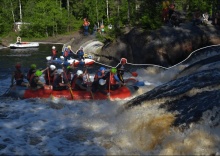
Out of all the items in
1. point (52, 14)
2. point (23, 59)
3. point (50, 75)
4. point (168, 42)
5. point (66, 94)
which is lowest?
point (23, 59)

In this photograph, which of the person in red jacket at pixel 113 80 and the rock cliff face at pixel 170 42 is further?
the rock cliff face at pixel 170 42

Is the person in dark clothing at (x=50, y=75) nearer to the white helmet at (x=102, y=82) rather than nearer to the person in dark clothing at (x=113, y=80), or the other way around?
the white helmet at (x=102, y=82)

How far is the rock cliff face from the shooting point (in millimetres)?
17438

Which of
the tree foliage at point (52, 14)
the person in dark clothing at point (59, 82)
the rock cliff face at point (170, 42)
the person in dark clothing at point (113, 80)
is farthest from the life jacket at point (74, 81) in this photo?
the tree foliage at point (52, 14)

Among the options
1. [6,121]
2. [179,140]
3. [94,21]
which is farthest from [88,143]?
[94,21]

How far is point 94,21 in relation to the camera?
132 ft

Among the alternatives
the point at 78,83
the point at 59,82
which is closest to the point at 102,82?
the point at 78,83

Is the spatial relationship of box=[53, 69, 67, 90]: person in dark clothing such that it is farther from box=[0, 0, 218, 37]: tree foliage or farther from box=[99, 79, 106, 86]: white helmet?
box=[0, 0, 218, 37]: tree foliage

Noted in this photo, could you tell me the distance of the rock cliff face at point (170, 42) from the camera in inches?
687

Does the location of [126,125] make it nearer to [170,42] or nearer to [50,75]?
[50,75]

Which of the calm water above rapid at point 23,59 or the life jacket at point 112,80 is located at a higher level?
the life jacket at point 112,80

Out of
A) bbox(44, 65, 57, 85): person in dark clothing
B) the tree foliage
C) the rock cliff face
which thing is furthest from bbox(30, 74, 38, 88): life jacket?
the tree foliage

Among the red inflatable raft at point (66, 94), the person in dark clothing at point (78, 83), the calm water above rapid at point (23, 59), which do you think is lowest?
the calm water above rapid at point (23, 59)

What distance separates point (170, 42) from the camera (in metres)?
17.4
